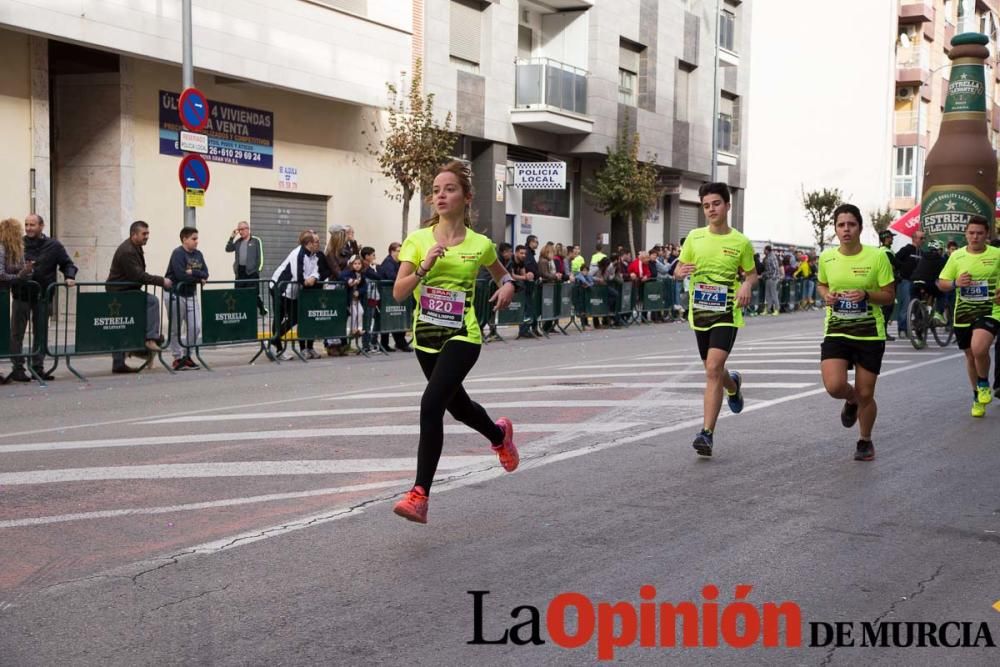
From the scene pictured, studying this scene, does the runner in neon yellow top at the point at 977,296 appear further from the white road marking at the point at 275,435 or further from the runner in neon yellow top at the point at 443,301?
the runner in neon yellow top at the point at 443,301

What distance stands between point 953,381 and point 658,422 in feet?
18.2

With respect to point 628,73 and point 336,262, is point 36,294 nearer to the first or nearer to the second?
point 336,262

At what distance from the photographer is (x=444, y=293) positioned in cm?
642

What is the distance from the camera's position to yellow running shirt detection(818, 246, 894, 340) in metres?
8.88

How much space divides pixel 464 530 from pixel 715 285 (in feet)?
11.2

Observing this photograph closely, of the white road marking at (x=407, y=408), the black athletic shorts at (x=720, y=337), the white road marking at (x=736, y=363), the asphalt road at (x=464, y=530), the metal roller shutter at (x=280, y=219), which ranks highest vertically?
the metal roller shutter at (x=280, y=219)

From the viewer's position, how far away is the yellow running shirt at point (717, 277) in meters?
8.84

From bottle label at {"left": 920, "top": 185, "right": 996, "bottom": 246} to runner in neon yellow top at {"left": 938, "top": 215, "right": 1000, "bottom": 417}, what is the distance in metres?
18.1

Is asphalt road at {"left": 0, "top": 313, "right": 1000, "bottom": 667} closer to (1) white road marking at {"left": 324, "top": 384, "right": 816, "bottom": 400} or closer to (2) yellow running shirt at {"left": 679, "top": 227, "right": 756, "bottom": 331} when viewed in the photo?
(1) white road marking at {"left": 324, "top": 384, "right": 816, "bottom": 400}

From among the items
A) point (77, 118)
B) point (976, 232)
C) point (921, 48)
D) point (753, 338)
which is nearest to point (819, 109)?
point (921, 48)

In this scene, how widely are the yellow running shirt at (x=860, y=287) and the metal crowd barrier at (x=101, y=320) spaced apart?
8.99m

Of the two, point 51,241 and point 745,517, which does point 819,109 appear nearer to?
point 51,241

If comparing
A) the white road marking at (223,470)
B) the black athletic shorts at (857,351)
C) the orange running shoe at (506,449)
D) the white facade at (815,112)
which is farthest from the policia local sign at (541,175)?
the white facade at (815,112)

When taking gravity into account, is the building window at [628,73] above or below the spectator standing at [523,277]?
above
